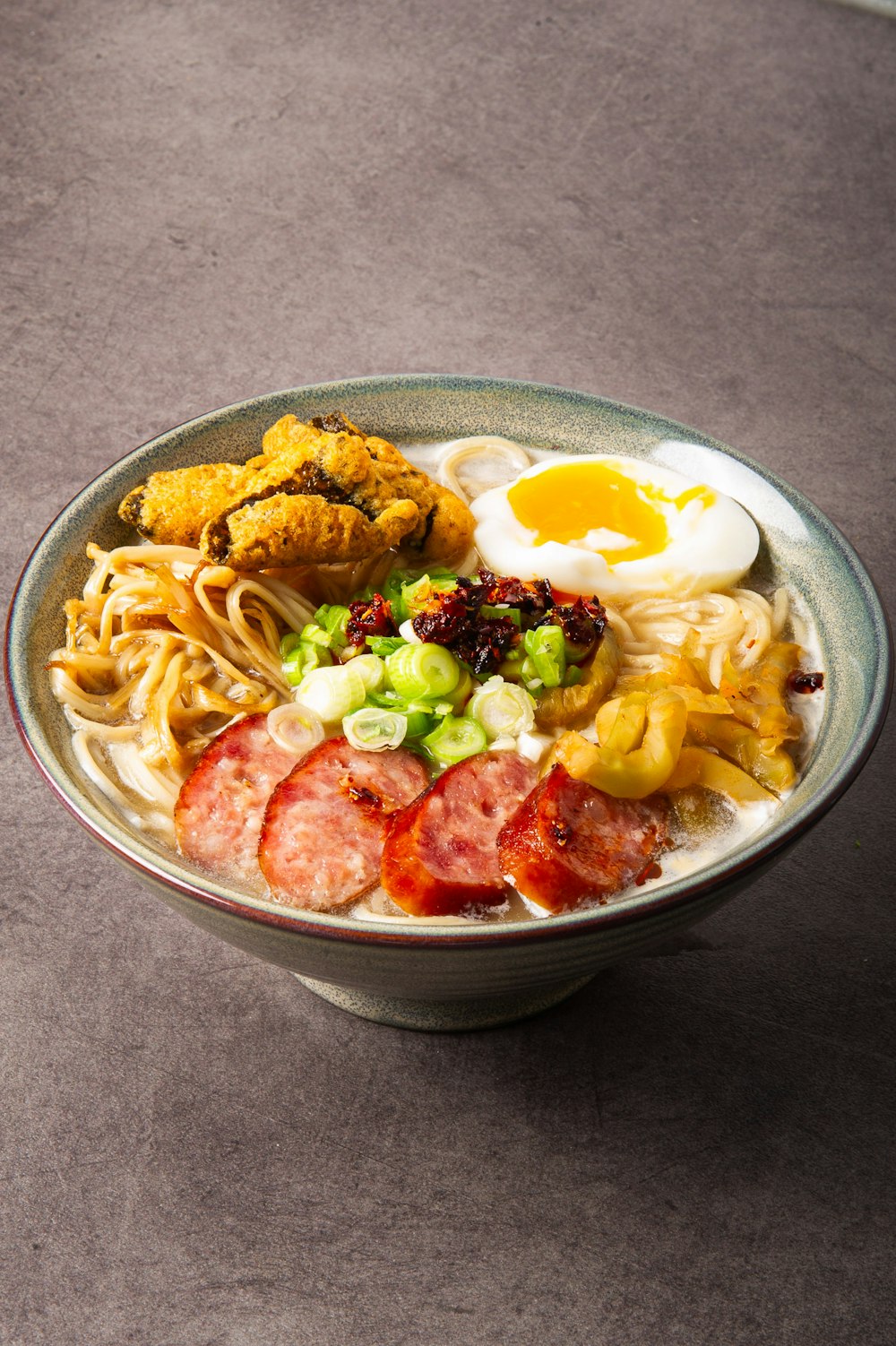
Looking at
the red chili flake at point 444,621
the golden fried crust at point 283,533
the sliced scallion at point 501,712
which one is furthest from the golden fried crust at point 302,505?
the sliced scallion at point 501,712

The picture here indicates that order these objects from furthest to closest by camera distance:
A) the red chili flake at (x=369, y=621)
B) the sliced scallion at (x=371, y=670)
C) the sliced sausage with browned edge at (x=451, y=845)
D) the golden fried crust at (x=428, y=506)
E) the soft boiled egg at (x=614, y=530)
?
the soft boiled egg at (x=614, y=530)
the golden fried crust at (x=428, y=506)
the red chili flake at (x=369, y=621)
the sliced scallion at (x=371, y=670)
the sliced sausage with browned edge at (x=451, y=845)

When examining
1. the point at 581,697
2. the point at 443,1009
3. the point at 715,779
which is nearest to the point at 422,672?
the point at 581,697

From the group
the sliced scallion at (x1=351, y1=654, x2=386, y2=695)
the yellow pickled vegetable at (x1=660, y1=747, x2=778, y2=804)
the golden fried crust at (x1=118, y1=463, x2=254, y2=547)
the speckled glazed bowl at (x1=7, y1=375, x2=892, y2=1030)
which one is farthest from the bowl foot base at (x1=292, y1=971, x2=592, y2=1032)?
the golden fried crust at (x1=118, y1=463, x2=254, y2=547)

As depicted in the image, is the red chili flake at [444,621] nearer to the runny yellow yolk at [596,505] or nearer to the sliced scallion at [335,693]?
the sliced scallion at [335,693]

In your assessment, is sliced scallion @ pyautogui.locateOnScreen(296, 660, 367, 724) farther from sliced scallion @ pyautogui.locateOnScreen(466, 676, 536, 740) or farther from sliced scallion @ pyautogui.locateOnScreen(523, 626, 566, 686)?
sliced scallion @ pyautogui.locateOnScreen(523, 626, 566, 686)

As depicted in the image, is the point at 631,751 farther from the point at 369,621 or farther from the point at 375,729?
the point at 369,621
